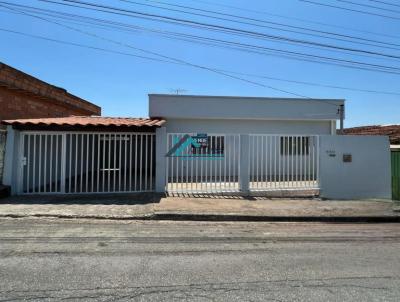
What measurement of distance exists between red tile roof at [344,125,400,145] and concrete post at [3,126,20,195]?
1577 centimetres

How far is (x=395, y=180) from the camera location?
1314 cm

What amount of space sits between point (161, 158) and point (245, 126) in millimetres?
7626

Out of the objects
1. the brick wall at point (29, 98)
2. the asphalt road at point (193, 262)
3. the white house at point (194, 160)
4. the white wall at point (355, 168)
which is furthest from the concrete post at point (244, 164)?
the brick wall at point (29, 98)

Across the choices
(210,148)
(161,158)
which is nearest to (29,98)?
(161,158)

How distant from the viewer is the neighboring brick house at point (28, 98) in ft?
47.8

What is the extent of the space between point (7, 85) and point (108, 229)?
9.55 meters

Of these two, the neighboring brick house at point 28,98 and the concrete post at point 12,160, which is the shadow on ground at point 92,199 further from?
the neighboring brick house at point 28,98

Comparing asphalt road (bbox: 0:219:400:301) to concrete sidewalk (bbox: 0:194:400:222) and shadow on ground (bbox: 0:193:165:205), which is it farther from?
shadow on ground (bbox: 0:193:165:205)

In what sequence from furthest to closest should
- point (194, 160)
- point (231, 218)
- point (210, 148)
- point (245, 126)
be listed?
point (245, 126), point (194, 160), point (210, 148), point (231, 218)

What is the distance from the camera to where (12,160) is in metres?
11.6

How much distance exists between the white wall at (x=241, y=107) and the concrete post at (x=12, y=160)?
24.1 feet

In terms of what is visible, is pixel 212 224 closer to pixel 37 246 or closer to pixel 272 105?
pixel 37 246

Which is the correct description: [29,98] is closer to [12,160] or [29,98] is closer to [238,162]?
[12,160]

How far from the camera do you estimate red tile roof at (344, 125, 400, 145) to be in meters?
17.4
